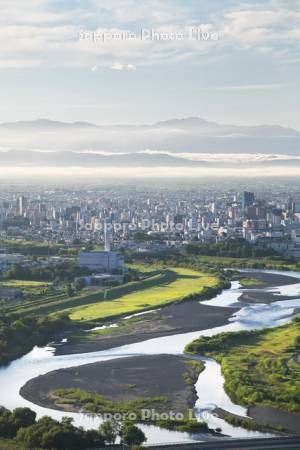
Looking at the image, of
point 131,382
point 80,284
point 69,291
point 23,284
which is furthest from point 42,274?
point 131,382

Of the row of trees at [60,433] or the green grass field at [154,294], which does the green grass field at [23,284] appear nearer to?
the green grass field at [154,294]

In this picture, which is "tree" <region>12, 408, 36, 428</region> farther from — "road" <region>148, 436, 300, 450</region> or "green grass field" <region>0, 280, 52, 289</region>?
"green grass field" <region>0, 280, 52, 289</region>

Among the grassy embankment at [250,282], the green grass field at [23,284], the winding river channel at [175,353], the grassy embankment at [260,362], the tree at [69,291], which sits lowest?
the winding river channel at [175,353]

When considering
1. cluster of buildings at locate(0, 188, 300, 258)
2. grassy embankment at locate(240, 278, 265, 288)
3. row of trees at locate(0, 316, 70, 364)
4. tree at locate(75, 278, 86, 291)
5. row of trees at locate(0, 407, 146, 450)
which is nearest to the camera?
row of trees at locate(0, 407, 146, 450)

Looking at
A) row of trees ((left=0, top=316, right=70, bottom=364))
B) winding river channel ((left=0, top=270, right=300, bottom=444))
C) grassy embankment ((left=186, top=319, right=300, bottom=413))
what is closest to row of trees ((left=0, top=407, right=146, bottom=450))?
winding river channel ((left=0, top=270, right=300, bottom=444))

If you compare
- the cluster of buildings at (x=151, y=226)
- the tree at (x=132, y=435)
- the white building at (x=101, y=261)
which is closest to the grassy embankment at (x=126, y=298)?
the white building at (x=101, y=261)

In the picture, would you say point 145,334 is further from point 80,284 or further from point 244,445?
point 244,445
